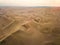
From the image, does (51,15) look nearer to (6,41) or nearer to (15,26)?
(15,26)

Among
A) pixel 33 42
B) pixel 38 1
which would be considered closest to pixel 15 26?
pixel 33 42

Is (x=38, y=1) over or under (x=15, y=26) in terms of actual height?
over

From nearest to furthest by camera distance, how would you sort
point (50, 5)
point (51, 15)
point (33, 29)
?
point (33, 29) → point (51, 15) → point (50, 5)

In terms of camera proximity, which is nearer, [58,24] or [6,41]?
[6,41]

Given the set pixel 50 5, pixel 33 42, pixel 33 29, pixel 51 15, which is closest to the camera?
pixel 33 42

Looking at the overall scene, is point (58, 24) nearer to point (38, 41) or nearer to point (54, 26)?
point (54, 26)

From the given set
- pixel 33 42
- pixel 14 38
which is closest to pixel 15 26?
pixel 14 38
